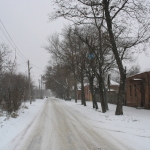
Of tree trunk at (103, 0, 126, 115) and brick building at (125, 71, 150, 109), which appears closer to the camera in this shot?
tree trunk at (103, 0, 126, 115)

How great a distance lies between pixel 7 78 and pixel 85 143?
28914 mm

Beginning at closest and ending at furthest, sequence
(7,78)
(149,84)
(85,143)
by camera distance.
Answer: (85,143), (149,84), (7,78)

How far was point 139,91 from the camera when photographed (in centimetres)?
2441

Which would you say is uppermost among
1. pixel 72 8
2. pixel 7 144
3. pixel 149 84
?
pixel 72 8

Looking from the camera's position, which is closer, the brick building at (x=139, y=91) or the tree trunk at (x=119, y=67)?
the tree trunk at (x=119, y=67)

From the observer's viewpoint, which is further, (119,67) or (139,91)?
(139,91)

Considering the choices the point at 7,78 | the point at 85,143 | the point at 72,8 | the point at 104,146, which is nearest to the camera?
the point at 104,146

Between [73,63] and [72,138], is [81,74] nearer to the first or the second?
[73,63]

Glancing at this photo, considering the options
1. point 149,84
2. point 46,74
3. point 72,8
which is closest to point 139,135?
point 72,8

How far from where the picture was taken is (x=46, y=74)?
201ft

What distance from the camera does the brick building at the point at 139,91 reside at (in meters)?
22.1

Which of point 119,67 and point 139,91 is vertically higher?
point 119,67

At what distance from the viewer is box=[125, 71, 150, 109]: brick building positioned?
72.6ft

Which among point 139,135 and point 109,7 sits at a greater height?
point 109,7
